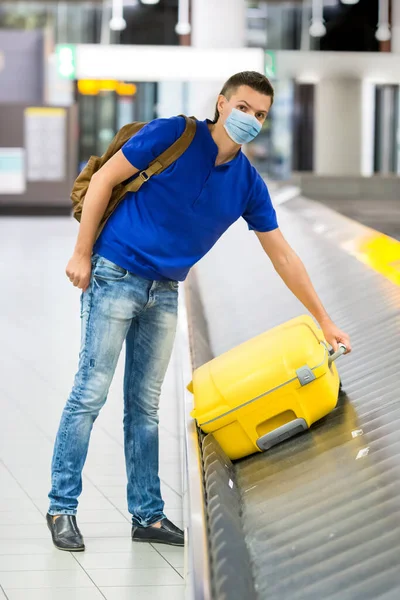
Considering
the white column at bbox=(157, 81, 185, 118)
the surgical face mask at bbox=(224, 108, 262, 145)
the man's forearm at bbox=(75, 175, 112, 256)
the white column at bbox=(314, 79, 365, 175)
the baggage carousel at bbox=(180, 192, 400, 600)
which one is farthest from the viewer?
the white column at bbox=(157, 81, 185, 118)

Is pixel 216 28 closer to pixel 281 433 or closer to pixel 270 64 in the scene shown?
pixel 270 64

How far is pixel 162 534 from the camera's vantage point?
384 cm

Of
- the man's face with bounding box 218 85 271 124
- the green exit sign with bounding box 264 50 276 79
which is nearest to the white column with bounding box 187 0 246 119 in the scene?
the green exit sign with bounding box 264 50 276 79

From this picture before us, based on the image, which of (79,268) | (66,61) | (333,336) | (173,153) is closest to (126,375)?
(79,268)

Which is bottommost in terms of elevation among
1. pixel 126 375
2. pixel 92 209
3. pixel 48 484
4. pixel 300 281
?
pixel 48 484

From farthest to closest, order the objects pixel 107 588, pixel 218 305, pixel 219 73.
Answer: pixel 219 73 → pixel 218 305 → pixel 107 588

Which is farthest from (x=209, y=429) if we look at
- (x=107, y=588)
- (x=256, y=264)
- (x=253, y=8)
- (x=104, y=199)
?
(x=253, y=8)

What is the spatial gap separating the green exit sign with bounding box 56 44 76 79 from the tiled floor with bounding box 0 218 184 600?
13.6 meters

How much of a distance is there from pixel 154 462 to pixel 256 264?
570 centimetres

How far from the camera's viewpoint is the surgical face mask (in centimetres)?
332

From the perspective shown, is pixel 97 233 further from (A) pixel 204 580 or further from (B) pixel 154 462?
(A) pixel 204 580

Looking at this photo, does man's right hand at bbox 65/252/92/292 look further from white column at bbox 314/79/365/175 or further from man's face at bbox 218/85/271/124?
white column at bbox 314/79/365/175

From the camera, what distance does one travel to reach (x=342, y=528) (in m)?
2.88

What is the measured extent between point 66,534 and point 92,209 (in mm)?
1215
